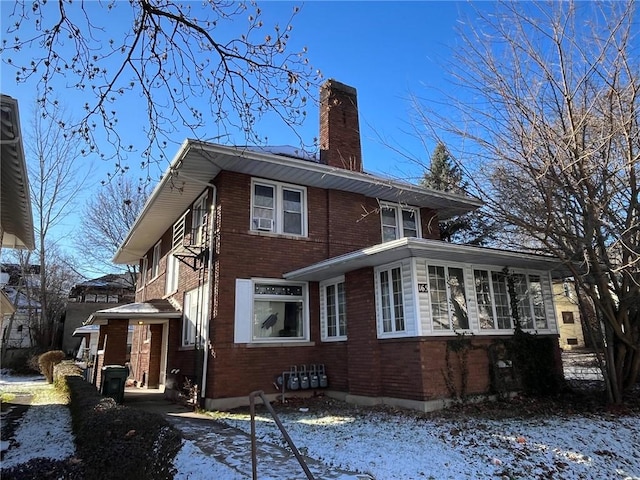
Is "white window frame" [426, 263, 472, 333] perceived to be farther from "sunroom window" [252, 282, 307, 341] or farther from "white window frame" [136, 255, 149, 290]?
"white window frame" [136, 255, 149, 290]

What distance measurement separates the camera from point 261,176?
11.9m

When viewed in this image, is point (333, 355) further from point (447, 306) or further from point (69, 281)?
point (69, 281)

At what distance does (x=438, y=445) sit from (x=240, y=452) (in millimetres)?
2954

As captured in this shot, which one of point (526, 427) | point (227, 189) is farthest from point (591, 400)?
point (227, 189)

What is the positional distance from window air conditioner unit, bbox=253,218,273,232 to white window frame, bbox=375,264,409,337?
10.7 feet

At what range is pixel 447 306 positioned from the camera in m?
9.77

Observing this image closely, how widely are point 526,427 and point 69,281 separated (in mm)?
38321

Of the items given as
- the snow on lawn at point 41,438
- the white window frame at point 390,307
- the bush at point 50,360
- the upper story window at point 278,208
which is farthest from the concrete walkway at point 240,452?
the bush at point 50,360

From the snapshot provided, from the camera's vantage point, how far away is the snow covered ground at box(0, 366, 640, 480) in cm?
569

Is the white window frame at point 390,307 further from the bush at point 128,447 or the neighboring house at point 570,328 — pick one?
the neighboring house at point 570,328

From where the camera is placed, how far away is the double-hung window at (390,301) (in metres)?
9.73

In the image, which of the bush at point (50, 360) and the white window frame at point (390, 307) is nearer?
the white window frame at point (390, 307)

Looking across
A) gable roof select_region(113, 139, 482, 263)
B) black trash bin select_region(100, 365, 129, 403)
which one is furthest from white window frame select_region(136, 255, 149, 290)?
black trash bin select_region(100, 365, 129, 403)

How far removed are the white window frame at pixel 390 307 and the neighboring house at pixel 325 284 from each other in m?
0.03
